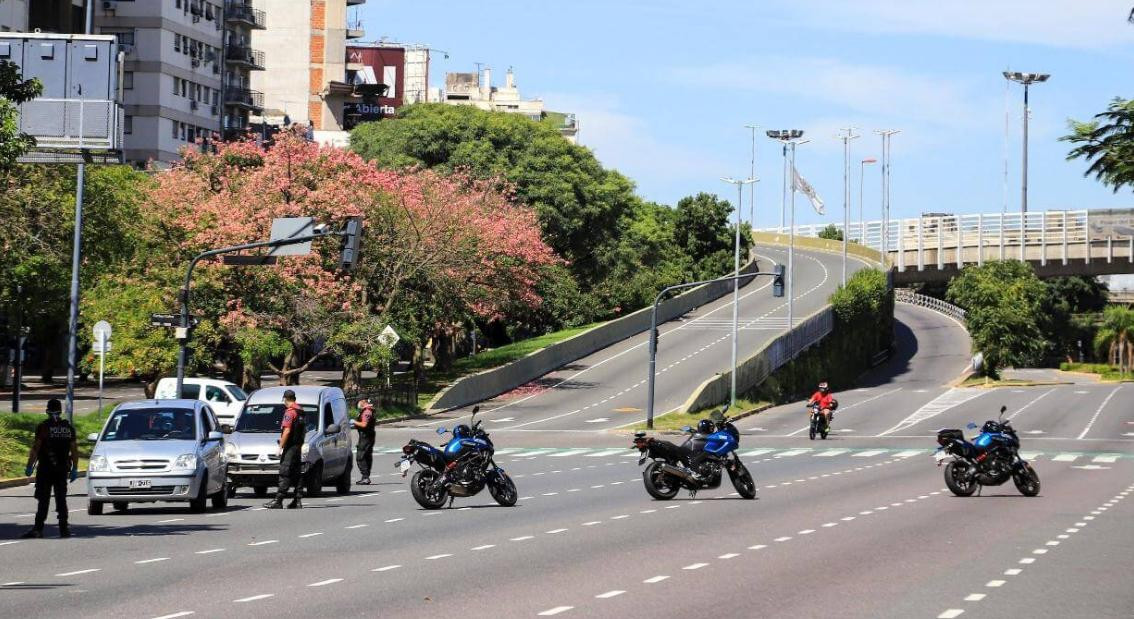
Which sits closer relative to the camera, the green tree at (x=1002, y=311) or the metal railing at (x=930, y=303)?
the green tree at (x=1002, y=311)

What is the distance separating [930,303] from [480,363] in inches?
3086

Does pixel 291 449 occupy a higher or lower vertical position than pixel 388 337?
lower

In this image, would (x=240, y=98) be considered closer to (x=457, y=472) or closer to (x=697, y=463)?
(x=697, y=463)

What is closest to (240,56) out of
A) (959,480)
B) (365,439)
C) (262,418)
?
(365,439)

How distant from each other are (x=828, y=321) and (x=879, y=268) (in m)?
26.0

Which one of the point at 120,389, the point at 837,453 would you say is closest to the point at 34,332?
the point at 120,389

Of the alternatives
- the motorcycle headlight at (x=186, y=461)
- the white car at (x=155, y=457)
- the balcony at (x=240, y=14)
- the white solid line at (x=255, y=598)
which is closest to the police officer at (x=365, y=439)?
the white car at (x=155, y=457)

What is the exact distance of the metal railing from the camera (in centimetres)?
13238

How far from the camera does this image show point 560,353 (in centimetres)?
7962

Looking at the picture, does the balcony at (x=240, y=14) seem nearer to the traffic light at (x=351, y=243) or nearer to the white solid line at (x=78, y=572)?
the traffic light at (x=351, y=243)

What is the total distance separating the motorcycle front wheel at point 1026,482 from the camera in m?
28.6

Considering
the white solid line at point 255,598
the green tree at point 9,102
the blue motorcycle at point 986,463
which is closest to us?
the white solid line at point 255,598

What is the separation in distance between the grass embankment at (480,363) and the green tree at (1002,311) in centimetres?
2467

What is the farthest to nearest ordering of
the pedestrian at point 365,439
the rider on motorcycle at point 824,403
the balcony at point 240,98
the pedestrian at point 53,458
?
the balcony at point 240,98 < the rider on motorcycle at point 824,403 < the pedestrian at point 365,439 < the pedestrian at point 53,458
